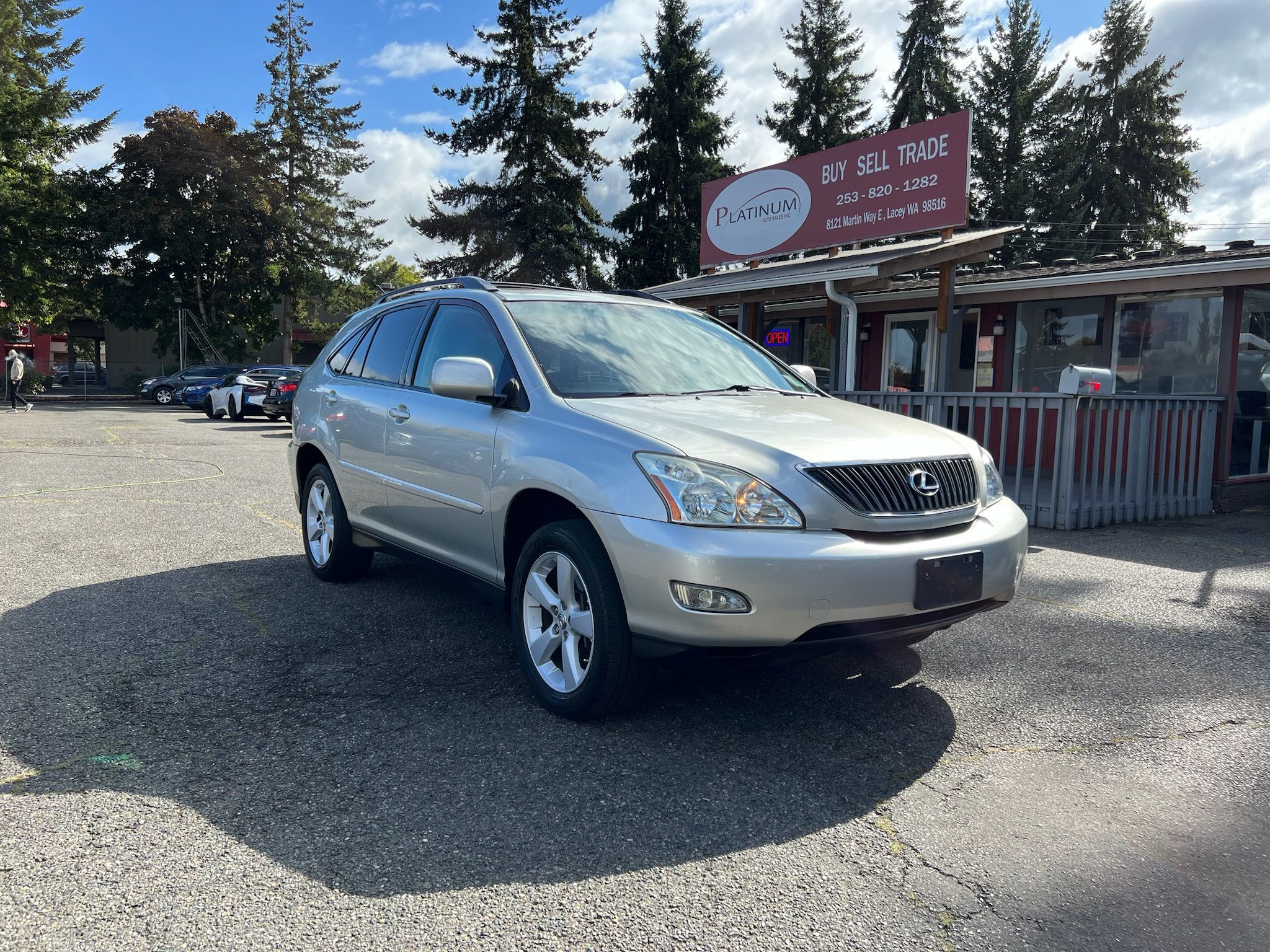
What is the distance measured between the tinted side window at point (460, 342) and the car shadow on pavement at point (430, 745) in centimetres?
135

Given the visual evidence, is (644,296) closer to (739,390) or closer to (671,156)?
Result: (739,390)

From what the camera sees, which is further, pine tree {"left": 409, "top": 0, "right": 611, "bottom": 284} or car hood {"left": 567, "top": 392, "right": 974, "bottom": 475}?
pine tree {"left": 409, "top": 0, "right": 611, "bottom": 284}

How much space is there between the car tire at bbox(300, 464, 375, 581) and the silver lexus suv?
607mm

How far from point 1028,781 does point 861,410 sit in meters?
1.84

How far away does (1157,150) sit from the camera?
124ft

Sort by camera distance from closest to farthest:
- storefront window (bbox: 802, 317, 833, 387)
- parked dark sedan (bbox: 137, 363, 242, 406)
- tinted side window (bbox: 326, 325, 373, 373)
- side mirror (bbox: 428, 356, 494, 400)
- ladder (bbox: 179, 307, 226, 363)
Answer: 1. side mirror (bbox: 428, 356, 494, 400)
2. tinted side window (bbox: 326, 325, 373, 373)
3. storefront window (bbox: 802, 317, 833, 387)
4. parked dark sedan (bbox: 137, 363, 242, 406)
5. ladder (bbox: 179, 307, 226, 363)

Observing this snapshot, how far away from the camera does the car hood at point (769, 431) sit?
3363 millimetres

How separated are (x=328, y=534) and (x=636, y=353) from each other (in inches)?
98.6

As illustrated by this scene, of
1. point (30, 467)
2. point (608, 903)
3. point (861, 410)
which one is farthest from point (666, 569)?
point (30, 467)

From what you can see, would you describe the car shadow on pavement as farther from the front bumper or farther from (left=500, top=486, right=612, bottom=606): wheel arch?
(left=500, top=486, right=612, bottom=606): wheel arch

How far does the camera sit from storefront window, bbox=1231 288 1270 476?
1093 cm

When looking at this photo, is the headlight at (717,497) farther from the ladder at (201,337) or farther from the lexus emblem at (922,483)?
the ladder at (201,337)

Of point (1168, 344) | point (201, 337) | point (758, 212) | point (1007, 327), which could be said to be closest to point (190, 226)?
→ point (201, 337)

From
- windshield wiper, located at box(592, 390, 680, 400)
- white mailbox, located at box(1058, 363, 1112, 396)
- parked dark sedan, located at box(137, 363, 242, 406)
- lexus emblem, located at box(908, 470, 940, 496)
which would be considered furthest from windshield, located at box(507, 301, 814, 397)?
parked dark sedan, located at box(137, 363, 242, 406)
